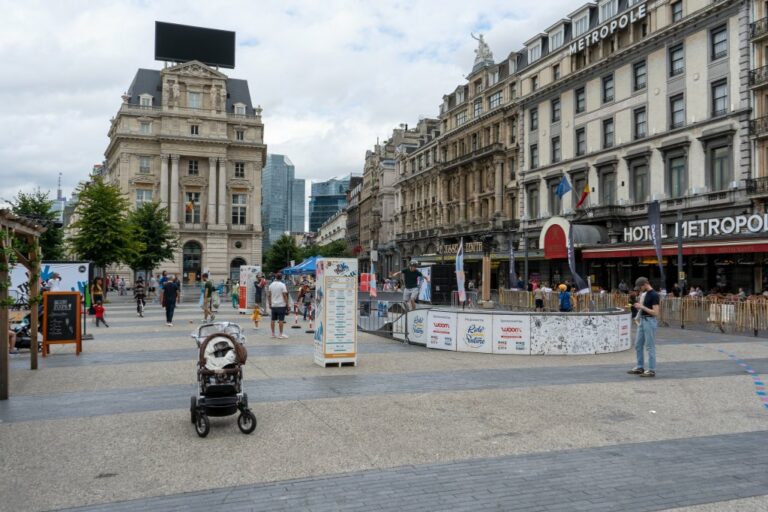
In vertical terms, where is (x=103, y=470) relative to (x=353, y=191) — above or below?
below

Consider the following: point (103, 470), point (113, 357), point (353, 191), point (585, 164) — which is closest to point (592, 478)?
point (103, 470)

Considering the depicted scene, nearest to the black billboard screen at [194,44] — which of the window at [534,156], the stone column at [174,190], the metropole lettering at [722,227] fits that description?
A: the stone column at [174,190]

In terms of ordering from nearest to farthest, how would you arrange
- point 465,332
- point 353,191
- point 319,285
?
point 319,285
point 465,332
point 353,191

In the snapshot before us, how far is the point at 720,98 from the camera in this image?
33.2 meters

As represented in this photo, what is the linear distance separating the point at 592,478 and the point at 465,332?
9557mm

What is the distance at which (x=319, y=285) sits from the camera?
13070 mm

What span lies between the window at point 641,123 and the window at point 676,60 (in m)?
3.14

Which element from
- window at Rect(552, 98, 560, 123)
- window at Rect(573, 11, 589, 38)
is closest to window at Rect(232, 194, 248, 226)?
window at Rect(552, 98, 560, 123)

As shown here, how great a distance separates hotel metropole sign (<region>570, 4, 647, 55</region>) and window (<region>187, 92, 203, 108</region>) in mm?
47526

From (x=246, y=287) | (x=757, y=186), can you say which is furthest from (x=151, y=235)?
(x=757, y=186)

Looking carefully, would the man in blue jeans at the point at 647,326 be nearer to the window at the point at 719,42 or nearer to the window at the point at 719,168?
the window at the point at 719,168

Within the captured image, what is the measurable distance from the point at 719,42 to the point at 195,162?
195ft

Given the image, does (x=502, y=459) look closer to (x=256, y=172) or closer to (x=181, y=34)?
(x=256, y=172)

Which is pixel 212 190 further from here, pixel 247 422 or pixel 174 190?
pixel 247 422
